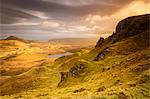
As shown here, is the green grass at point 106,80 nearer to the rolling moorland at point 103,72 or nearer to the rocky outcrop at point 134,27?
the rolling moorland at point 103,72

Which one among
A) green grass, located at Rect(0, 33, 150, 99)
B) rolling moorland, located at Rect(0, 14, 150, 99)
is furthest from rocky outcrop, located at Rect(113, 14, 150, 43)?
green grass, located at Rect(0, 33, 150, 99)

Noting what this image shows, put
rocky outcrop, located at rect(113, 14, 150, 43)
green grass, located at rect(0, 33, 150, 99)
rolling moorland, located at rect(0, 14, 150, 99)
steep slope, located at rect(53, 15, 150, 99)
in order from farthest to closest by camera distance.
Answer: rocky outcrop, located at rect(113, 14, 150, 43) → rolling moorland, located at rect(0, 14, 150, 99) → steep slope, located at rect(53, 15, 150, 99) → green grass, located at rect(0, 33, 150, 99)

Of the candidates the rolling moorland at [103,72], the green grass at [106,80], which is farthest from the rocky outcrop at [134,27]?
the green grass at [106,80]

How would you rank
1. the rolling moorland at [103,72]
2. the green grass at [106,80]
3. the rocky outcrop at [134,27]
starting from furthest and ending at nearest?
the rocky outcrop at [134,27] < the rolling moorland at [103,72] < the green grass at [106,80]

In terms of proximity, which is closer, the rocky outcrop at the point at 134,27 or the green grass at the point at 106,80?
the green grass at the point at 106,80

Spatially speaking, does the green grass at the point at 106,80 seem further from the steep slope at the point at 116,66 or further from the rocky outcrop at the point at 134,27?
the rocky outcrop at the point at 134,27

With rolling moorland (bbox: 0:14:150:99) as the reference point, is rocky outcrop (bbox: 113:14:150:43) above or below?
above

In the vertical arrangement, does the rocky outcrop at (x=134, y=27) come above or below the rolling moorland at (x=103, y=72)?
above

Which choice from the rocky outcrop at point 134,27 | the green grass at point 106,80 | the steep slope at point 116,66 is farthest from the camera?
the rocky outcrop at point 134,27

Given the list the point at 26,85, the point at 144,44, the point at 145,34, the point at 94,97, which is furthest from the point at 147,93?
the point at 26,85

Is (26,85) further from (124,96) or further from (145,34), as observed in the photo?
(124,96)

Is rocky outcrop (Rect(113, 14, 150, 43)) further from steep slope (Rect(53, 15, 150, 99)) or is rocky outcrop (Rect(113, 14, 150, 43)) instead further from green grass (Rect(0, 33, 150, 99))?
green grass (Rect(0, 33, 150, 99))

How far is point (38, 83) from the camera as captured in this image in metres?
180

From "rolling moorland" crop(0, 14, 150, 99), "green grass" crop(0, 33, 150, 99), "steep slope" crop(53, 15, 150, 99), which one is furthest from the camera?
"rolling moorland" crop(0, 14, 150, 99)
